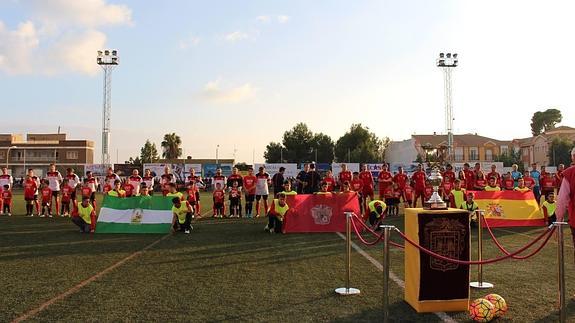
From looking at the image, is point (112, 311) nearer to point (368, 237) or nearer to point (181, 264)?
point (181, 264)

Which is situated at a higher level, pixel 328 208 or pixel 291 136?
pixel 291 136

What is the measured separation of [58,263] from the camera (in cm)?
857

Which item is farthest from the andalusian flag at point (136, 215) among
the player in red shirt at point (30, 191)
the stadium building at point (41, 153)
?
the stadium building at point (41, 153)

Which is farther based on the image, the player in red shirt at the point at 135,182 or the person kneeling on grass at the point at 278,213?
the player in red shirt at the point at 135,182

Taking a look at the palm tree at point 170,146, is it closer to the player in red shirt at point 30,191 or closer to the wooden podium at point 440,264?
the player in red shirt at point 30,191

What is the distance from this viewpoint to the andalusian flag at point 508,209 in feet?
47.6

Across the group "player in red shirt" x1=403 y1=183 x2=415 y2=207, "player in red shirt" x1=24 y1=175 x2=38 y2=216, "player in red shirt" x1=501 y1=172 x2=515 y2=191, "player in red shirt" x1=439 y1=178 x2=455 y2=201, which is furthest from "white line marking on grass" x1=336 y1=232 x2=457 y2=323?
"player in red shirt" x1=24 y1=175 x2=38 y2=216

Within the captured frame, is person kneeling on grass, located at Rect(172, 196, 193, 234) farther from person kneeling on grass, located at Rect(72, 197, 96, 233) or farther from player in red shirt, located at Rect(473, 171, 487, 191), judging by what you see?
player in red shirt, located at Rect(473, 171, 487, 191)

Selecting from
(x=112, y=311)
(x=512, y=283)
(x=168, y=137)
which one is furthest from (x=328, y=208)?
(x=168, y=137)

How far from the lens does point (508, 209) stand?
1466cm

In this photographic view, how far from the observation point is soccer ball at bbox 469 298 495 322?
514 cm

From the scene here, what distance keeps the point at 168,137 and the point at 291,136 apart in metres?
29.8

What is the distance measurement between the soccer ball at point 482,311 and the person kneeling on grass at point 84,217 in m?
10.7

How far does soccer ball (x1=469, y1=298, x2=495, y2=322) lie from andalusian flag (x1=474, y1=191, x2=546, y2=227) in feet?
32.0
